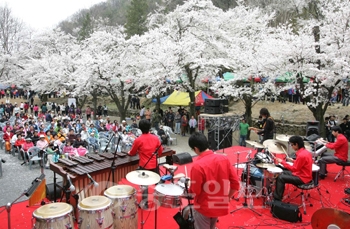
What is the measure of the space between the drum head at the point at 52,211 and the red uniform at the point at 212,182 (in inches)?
77.1

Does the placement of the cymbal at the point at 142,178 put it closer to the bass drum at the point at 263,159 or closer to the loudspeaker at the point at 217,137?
the bass drum at the point at 263,159

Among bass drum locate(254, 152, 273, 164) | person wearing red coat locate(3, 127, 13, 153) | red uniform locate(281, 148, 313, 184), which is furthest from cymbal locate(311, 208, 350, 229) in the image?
person wearing red coat locate(3, 127, 13, 153)

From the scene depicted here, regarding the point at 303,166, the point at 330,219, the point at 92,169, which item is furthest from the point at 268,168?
the point at 92,169

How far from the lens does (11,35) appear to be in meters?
42.7

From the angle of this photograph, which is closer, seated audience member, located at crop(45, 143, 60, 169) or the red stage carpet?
the red stage carpet

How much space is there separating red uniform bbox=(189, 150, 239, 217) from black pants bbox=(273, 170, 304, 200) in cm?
295

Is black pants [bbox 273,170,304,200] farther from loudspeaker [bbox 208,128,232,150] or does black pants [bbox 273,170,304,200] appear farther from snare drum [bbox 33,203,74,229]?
loudspeaker [bbox 208,128,232,150]

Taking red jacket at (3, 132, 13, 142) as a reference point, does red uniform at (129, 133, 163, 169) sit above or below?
above

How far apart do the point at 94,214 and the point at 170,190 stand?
4.15 ft

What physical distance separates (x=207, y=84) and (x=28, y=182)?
53.3 feet

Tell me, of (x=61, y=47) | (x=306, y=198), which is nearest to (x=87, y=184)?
(x=306, y=198)

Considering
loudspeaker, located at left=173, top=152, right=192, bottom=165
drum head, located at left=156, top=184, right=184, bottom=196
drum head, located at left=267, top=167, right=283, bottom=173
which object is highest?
drum head, located at left=156, top=184, right=184, bottom=196

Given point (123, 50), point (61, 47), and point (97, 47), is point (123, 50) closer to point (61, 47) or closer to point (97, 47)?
point (97, 47)

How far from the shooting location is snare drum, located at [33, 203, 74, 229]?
395 centimetres
